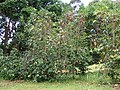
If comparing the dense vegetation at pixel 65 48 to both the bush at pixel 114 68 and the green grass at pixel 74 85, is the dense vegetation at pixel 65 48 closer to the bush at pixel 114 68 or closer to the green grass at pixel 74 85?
the bush at pixel 114 68

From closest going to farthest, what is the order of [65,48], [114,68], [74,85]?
1. [114,68]
2. [74,85]
3. [65,48]

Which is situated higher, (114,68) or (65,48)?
(65,48)

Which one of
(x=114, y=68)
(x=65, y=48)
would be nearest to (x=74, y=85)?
(x=114, y=68)

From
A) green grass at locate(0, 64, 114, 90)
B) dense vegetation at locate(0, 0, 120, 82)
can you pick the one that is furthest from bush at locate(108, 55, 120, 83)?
green grass at locate(0, 64, 114, 90)

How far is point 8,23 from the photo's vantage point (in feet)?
40.0

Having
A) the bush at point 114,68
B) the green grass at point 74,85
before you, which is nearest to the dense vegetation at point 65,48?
the bush at point 114,68

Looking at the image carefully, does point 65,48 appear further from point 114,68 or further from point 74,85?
point 114,68

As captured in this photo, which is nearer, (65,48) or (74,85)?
(74,85)

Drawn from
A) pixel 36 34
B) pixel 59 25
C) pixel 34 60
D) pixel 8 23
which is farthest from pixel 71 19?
pixel 8 23

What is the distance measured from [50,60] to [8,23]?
4.88 meters

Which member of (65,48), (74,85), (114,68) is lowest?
(74,85)

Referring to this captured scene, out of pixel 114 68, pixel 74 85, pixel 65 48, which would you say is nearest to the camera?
pixel 114 68

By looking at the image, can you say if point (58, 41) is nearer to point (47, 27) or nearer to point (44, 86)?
point (47, 27)

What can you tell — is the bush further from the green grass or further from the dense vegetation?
the green grass
